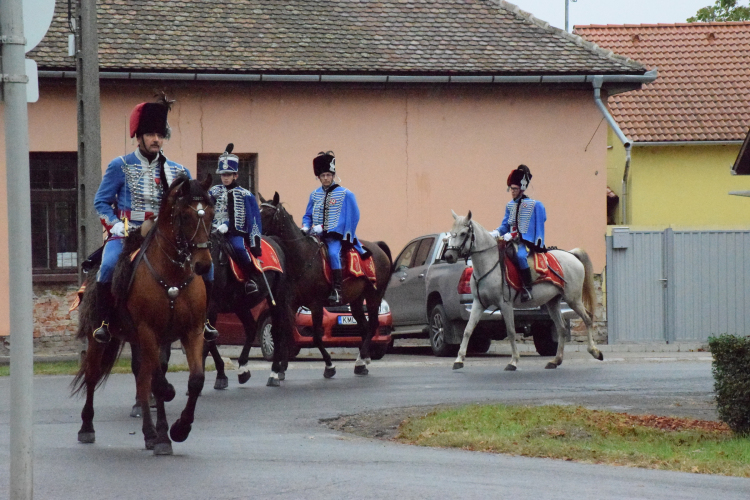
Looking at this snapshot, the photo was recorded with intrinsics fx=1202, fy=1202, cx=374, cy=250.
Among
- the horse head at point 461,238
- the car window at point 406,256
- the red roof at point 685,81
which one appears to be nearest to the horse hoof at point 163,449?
the horse head at point 461,238

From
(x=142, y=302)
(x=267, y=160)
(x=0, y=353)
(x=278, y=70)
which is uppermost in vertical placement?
(x=278, y=70)

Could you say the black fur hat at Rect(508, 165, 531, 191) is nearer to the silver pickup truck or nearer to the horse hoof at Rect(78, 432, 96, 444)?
the silver pickup truck

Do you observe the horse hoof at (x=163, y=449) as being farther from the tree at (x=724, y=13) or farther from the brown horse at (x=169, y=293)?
the tree at (x=724, y=13)

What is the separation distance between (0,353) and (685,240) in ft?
43.1

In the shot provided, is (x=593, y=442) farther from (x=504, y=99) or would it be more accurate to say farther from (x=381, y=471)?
(x=504, y=99)

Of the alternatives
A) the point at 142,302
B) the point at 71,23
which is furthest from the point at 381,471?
the point at 71,23

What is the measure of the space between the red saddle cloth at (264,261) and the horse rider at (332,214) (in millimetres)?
939

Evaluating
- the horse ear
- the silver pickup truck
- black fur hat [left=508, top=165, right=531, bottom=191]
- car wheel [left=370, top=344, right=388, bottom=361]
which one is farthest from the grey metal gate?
the horse ear

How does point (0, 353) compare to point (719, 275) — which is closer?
point (0, 353)

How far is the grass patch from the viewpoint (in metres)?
8.66

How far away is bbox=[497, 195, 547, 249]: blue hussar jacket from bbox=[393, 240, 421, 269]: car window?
469 centimetres

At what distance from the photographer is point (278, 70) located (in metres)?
22.1

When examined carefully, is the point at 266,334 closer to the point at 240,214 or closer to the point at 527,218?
the point at 527,218

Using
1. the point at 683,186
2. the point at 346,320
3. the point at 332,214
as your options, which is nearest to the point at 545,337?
the point at 346,320
